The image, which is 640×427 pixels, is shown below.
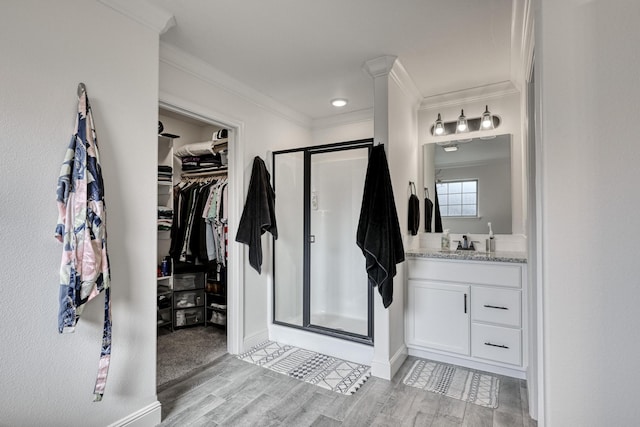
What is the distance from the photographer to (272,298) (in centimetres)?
322

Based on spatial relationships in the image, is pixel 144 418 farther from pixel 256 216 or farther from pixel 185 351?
pixel 256 216

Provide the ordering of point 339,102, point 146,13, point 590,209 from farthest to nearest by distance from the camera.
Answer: point 339,102, point 146,13, point 590,209

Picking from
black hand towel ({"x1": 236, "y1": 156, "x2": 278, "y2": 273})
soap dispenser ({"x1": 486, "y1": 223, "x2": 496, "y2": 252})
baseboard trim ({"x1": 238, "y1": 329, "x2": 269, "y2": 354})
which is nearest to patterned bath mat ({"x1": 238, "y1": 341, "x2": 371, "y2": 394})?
baseboard trim ({"x1": 238, "y1": 329, "x2": 269, "y2": 354})

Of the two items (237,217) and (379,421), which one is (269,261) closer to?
(237,217)

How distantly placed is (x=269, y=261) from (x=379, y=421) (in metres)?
1.73

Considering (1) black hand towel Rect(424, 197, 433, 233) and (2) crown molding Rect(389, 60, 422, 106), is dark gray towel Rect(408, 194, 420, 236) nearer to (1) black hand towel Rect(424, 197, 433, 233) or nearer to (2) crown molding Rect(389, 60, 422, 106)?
(1) black hand towel Rect(424, 197, 433, 233)

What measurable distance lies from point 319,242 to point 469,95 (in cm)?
209

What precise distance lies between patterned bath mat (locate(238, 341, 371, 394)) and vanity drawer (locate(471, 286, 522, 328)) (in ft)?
3.27

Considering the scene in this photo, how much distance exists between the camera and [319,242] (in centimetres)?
351

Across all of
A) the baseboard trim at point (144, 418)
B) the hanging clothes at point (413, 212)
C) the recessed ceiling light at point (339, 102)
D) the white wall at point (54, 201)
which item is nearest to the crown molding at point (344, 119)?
the recessed ceiling light at point (339, 102)

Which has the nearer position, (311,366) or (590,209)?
(590,209)

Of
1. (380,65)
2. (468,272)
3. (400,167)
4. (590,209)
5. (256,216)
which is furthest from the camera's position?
(256,216)

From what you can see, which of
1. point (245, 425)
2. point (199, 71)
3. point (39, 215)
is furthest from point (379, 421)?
point (199, 71)

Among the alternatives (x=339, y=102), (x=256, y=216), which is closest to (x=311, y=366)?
(x=256, y=216)
